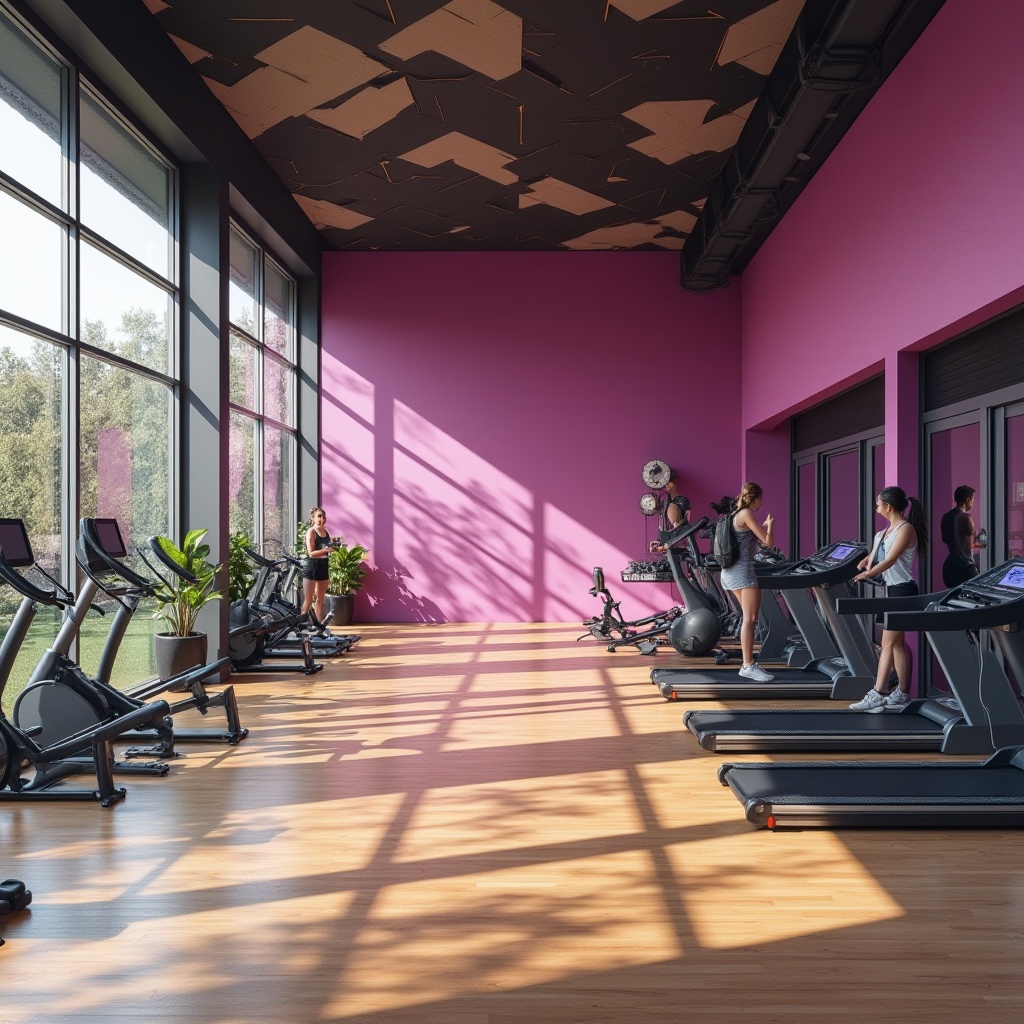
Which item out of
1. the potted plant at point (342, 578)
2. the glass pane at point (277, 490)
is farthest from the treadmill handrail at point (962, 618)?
the potted plant at point (342, 578)

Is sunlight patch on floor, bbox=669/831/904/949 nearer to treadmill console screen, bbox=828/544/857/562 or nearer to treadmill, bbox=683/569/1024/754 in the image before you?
treadmill, bbox=683/569/1024/754

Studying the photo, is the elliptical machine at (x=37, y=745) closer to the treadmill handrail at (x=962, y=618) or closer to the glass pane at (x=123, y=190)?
the glass pane at (x=123, y=190)

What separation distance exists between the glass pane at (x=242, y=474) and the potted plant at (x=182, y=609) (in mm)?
1444

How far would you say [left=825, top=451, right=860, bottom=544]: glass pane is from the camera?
807 centimetres

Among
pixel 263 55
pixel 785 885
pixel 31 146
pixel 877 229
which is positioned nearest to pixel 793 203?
pixel 877 229

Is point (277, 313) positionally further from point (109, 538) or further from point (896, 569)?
point (896, 569)

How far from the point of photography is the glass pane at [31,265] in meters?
4.91

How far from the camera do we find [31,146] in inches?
204

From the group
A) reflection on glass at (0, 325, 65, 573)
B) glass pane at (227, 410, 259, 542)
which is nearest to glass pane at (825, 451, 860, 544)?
glass pane at (227, 410, 259, 542)

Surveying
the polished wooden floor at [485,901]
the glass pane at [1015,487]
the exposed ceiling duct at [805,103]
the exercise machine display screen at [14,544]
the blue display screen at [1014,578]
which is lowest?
the polished wooden floor at [485,901]

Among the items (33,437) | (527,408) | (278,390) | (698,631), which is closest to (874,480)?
(698,631)

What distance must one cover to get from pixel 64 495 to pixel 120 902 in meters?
3.13

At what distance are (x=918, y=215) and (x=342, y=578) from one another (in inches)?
282

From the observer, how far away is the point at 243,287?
9.04 metres
